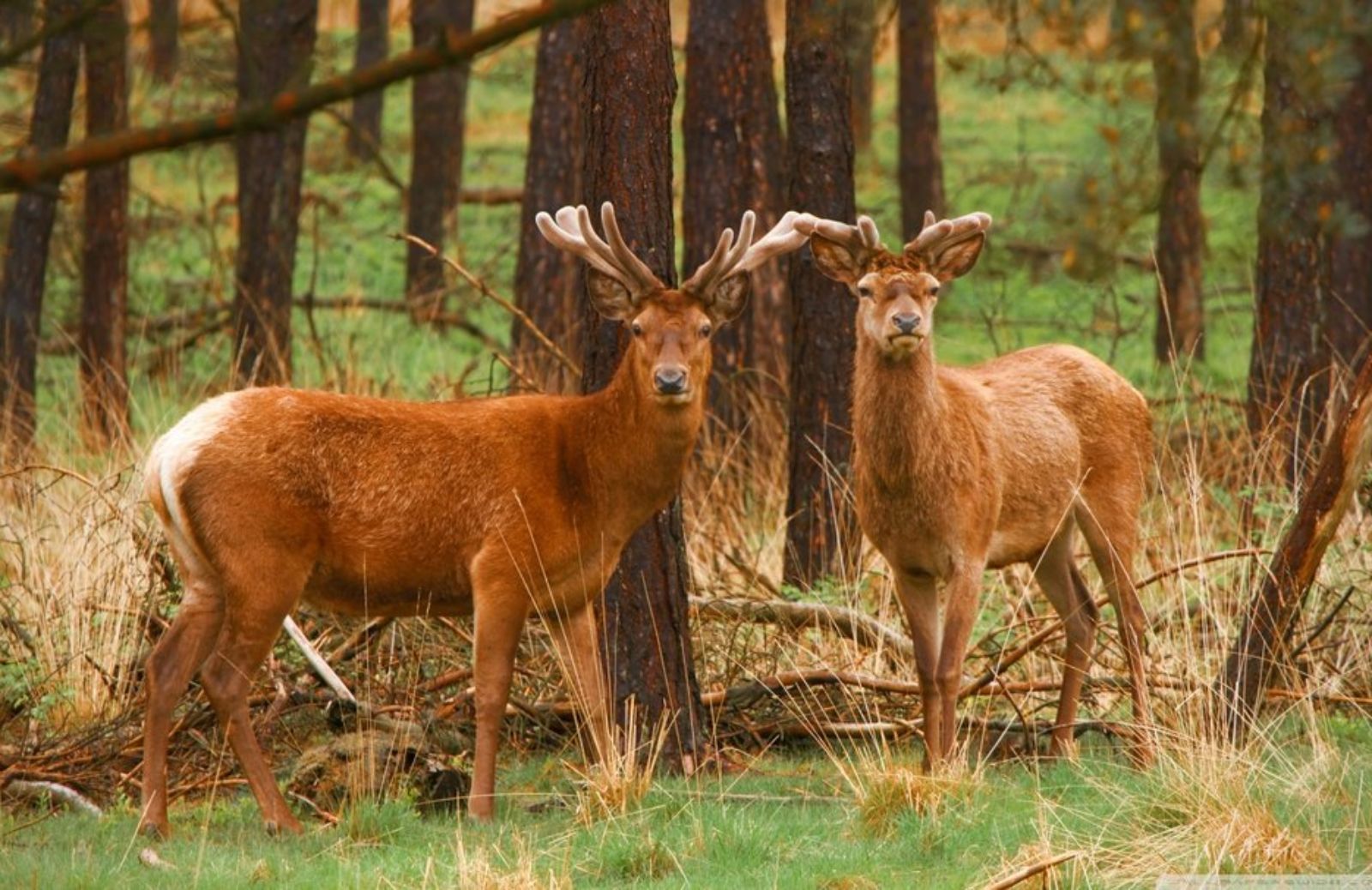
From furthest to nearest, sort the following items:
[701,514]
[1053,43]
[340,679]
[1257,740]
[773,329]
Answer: [773,329] → [701,514] → [340,679] → [1257,740] → [1053,43]

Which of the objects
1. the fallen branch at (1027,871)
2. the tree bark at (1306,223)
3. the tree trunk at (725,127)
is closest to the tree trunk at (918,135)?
the tree bark at (1306,223)

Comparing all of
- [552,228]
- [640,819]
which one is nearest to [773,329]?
[552,228]

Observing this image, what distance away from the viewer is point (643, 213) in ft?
27.1

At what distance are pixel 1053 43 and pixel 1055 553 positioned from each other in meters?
3.89

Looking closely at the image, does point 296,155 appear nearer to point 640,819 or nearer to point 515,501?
point 515,501

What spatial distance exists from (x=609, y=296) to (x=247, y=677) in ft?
6.77

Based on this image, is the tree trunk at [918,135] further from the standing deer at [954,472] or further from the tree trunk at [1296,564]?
the tree trunk at [1296,564]

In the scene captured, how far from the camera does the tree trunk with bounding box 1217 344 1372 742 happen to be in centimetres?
743

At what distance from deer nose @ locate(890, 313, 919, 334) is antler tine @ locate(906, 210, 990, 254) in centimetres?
Answer: 38

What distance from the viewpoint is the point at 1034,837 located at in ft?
21.6

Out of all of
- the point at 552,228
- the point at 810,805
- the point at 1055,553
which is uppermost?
the point at 552,228

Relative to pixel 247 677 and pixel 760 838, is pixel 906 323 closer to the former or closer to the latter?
pixel 760 838

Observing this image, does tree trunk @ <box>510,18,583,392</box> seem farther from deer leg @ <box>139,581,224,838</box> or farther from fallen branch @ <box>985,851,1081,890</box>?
fallen branch @ <box>985,851,1081,890</box>

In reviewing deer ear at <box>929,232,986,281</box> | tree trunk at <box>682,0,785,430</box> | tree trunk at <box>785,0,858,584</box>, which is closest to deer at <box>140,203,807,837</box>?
deer ear at <box>929,232,986,281</box>
